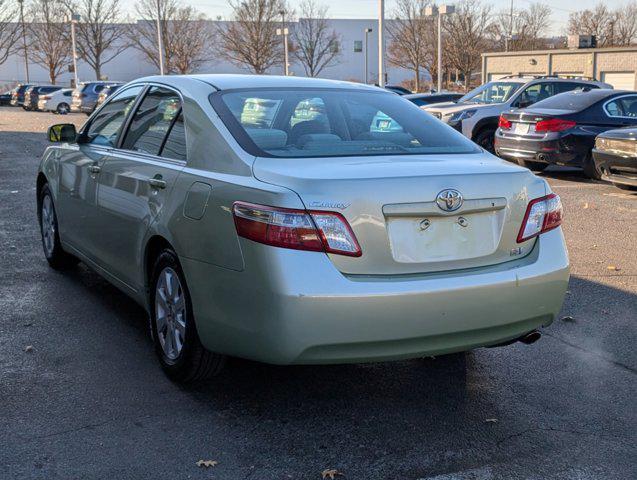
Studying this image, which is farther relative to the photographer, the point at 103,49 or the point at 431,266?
the point at 103,49

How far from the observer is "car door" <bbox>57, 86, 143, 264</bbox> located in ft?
18.0

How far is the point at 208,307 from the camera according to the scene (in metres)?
3.88

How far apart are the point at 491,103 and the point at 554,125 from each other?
4.42m

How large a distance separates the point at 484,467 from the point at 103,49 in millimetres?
74230

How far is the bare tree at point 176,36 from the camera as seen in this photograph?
235ft

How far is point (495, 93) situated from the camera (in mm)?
18109

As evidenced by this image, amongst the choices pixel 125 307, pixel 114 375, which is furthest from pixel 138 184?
pixel 125 307

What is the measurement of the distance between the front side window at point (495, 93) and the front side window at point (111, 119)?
41.9 feet

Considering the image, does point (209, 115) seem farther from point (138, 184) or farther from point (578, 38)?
point (578, 38)

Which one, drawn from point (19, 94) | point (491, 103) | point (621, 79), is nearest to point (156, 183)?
point (491, 103)

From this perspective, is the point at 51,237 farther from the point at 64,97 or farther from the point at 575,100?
the point at 64,97

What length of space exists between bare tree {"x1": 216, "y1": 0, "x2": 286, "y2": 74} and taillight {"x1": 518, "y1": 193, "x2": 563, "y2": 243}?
2608 inches

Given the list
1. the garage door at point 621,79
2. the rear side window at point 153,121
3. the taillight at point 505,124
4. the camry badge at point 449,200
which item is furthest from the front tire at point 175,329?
the garage door at point 621,79

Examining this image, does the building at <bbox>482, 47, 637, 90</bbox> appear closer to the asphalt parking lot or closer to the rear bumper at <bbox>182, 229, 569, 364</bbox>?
the asphalt parking lot
